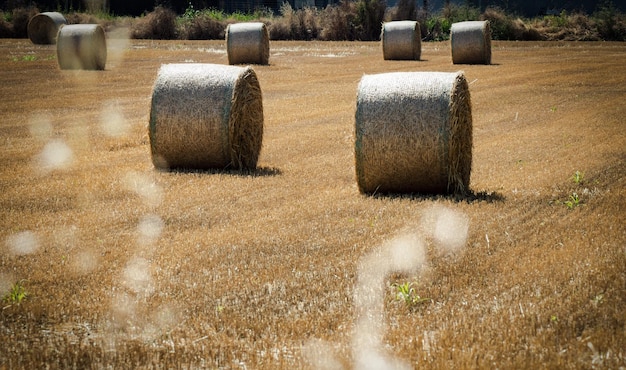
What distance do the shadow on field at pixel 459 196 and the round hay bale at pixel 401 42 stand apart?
56.8ft

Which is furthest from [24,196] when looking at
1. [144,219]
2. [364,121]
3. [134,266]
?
[364,121]

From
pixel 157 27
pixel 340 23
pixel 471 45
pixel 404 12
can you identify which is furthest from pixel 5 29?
pixel 471 45

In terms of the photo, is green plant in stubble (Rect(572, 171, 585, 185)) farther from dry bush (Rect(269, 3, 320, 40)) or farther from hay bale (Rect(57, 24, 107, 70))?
dry bush (Rect(269, 3, 320, 40))

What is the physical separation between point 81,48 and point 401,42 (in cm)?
966

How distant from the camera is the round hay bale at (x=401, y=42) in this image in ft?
80.0

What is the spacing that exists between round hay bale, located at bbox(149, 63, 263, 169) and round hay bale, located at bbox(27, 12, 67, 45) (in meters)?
24.0

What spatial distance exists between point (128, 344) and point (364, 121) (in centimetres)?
389

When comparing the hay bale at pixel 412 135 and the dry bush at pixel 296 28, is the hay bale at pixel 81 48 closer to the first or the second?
the dry bush at pixel 296 28

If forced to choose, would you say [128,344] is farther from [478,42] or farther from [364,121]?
[478,42]

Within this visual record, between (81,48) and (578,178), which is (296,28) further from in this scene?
(578,178)

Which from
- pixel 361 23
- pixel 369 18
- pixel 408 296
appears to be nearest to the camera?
pixel 408 296

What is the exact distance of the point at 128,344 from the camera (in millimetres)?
4258

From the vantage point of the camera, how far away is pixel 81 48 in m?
21.2

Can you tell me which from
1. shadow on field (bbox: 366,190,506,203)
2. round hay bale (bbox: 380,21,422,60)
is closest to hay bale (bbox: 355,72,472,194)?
shadow on field (bbox: 366,190,506,203)
